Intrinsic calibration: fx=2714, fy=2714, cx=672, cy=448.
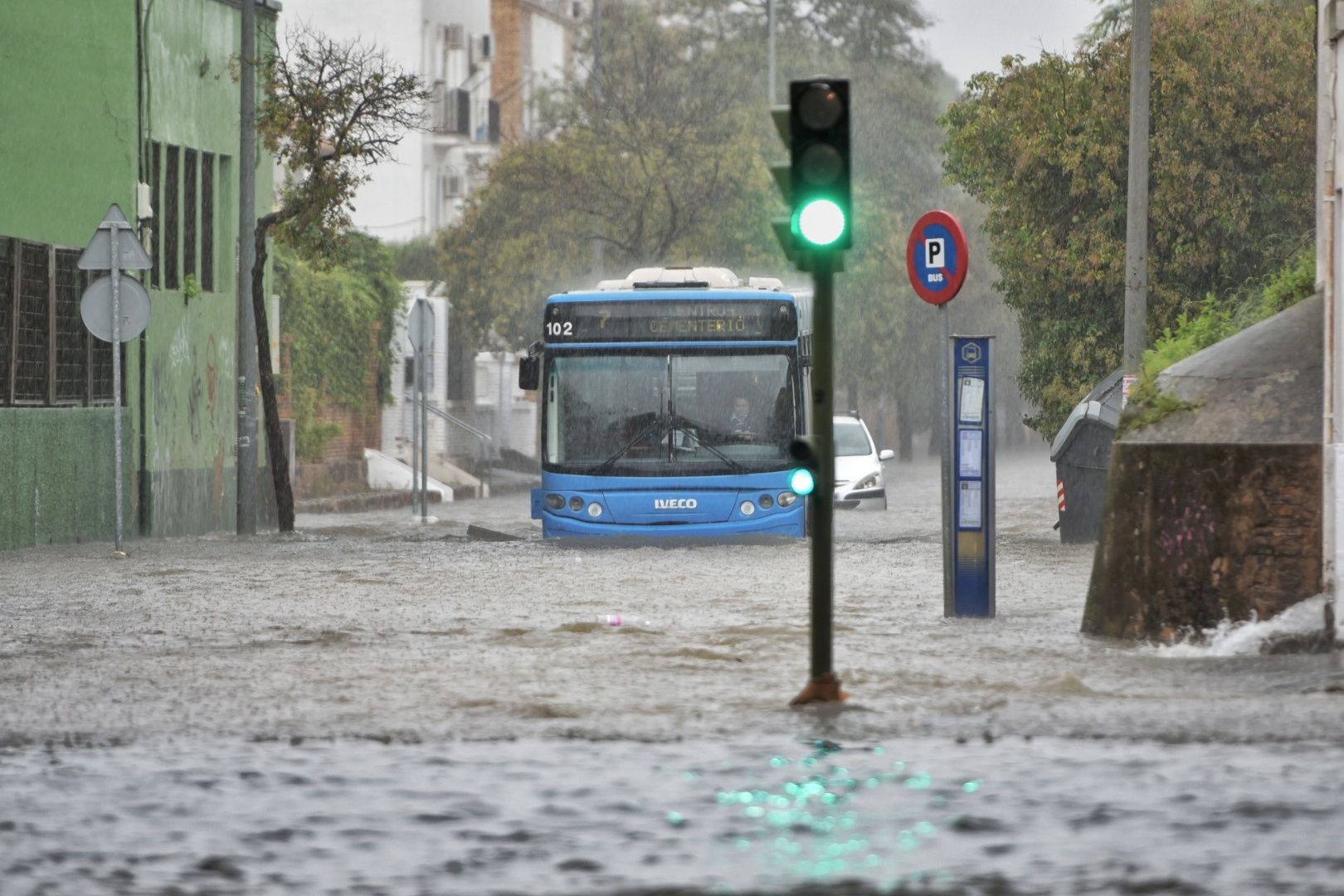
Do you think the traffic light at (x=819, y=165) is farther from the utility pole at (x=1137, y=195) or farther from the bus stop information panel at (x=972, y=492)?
the utility pole at (x=1137, y=195)

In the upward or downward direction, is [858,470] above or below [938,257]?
below

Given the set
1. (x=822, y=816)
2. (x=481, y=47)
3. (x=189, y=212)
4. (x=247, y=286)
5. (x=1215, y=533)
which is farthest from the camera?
(x=481, y=47)

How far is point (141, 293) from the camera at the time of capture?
22.8m

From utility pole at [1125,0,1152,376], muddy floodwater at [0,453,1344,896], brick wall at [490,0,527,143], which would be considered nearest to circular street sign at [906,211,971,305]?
muddy floodwater at [0,453,1344,896]

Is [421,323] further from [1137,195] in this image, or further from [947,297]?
[947,297]

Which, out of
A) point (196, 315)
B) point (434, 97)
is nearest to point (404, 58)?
point (434, 97)

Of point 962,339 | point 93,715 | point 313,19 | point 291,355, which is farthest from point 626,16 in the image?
point 93,715

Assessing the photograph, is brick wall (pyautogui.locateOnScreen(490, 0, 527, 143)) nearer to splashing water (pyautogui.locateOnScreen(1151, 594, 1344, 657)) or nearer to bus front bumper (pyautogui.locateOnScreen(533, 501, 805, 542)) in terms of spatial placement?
bus front bumper (pyautogui.locateOnScreen(533, 501, 805, 542))

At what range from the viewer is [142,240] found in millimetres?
29516

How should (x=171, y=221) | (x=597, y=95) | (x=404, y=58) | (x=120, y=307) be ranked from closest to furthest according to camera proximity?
(x=120, y=307) → (x=171, y=221) → (x=597, y=95) → (x=404, y=58)

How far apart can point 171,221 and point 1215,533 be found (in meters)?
20.3

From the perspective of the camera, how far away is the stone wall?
42.8 feet

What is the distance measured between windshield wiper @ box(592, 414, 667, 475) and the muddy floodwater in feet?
19.0

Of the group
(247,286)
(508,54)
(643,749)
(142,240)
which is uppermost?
(508,54)
